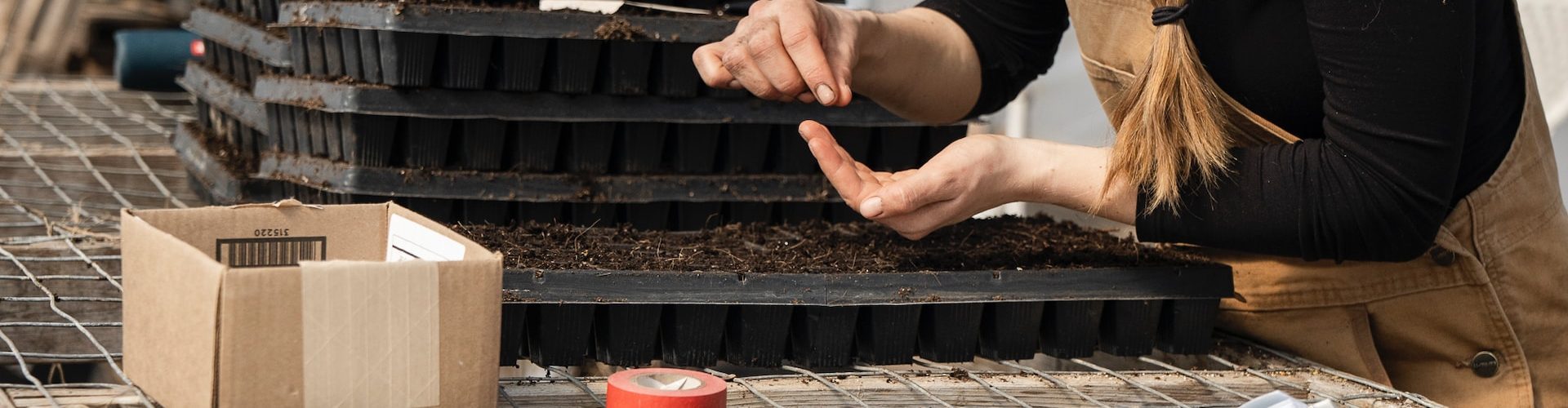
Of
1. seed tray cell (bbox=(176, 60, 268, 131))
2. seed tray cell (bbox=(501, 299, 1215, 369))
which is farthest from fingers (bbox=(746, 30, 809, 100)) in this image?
seed tray cell (bbox=(176, 60, 268, 131))

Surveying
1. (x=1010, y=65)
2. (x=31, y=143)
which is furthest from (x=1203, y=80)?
(x=31, y=143)

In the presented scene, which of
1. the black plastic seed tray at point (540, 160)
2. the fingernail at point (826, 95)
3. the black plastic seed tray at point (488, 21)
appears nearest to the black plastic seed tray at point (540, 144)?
the black plastic seed tray at point (540, 160)

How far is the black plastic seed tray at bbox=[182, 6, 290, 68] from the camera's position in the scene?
5.32ft

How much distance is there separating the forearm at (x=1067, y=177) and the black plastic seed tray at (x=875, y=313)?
0.07 m

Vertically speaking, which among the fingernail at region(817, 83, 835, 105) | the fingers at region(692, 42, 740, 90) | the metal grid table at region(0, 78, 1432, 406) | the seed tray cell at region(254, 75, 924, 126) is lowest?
the metal grid table at region(0, 78, 1432, 406)

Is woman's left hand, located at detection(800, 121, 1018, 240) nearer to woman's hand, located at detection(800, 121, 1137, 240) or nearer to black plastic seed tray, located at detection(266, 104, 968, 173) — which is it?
woman's hand, located at detection(800, 121, 1137, 240)

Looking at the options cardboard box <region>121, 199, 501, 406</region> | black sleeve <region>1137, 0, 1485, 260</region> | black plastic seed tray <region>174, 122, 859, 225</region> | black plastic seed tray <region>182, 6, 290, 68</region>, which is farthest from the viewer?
black plastic seed tray <region>182, 6, 290, 68</region>

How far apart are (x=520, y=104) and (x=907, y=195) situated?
52cm

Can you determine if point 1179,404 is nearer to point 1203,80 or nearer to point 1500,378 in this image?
point 1203,80

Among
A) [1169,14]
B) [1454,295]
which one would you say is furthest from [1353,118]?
[1454,295]

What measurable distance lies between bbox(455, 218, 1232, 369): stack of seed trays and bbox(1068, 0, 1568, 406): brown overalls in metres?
0.10

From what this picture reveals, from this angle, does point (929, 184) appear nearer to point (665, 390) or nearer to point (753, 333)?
point (753, 333)

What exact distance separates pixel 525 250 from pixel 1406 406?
748 mm

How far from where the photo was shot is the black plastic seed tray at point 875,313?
114 centimetres
